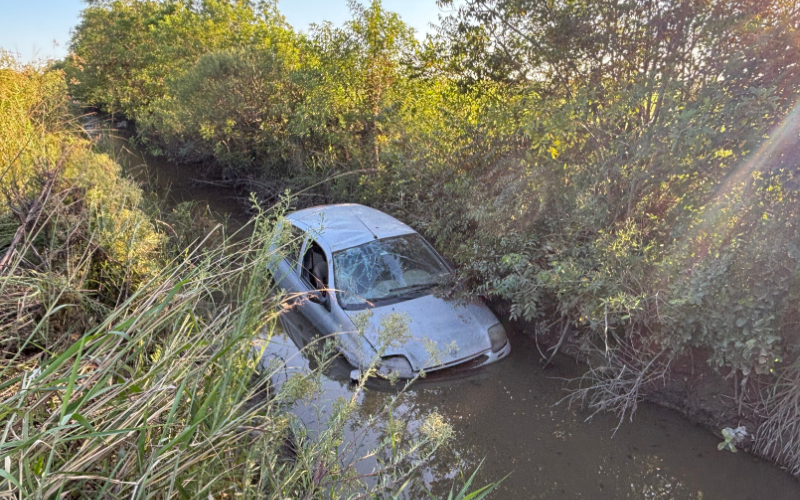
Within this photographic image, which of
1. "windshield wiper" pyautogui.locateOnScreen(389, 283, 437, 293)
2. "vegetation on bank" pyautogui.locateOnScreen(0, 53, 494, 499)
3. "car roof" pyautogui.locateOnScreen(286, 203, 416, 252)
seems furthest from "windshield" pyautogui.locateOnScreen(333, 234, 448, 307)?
"vegetation on bank" pyautogui.locateOnScreen(0, 53, 494, 499)

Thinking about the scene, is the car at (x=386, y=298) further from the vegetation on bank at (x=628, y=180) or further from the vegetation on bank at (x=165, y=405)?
the vegetation on bank at (x=165, y=405)

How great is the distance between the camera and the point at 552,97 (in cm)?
530

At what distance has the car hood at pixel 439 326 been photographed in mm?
4469

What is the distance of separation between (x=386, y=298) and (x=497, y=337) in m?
1.30

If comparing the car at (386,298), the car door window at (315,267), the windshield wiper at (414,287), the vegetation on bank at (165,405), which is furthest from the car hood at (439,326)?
the vegetation on bank at (165,405)

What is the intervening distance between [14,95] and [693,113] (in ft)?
27.3

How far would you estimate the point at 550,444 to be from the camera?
394 centimetres

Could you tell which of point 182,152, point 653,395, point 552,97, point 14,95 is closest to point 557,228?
point 552,97

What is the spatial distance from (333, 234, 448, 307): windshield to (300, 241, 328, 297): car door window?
0.16m

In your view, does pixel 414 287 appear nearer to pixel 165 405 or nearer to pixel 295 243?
pixel 295 243

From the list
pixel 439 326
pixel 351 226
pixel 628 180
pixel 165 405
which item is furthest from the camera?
pixel 351 226

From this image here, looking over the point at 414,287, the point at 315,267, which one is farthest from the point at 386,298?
the point at 315,267

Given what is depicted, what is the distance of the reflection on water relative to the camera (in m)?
3.45

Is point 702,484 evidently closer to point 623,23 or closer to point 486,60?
point 623,23
